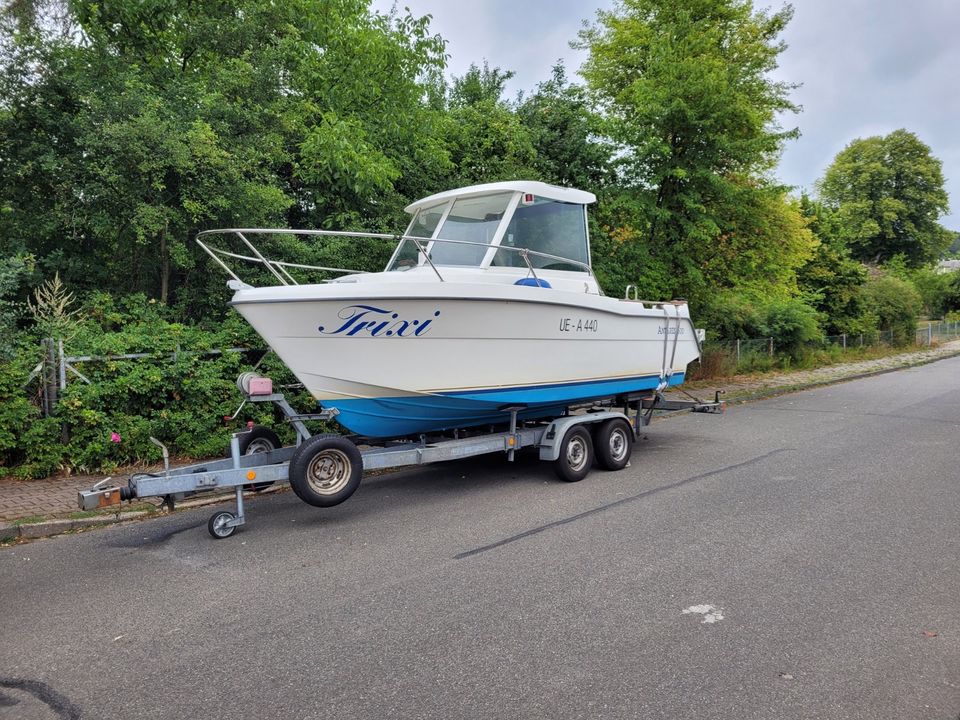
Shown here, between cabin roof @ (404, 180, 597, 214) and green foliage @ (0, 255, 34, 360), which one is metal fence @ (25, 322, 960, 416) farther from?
cabin roof @ (404, 180, 597, 214)

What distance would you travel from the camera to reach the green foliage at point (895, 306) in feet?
99.2

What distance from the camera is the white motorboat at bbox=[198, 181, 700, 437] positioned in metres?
5.91

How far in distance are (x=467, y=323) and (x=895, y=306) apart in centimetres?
3072

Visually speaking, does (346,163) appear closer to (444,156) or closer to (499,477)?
(444,156)

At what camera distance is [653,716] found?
120 inches

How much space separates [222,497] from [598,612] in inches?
166

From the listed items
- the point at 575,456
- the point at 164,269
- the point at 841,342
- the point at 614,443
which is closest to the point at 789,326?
the point at 841,342

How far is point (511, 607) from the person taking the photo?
4203 millimetres

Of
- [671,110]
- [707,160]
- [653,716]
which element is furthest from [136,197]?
[707,160]

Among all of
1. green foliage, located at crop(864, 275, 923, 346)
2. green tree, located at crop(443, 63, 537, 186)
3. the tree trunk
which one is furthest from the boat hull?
green foliage, located at crop(864, 275, 923, 346)

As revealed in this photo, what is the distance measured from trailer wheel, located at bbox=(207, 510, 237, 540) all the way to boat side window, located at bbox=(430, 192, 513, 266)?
3286 millimetres

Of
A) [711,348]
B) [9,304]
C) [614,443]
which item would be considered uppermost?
[9,304]

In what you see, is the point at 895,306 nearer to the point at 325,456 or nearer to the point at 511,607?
the point at 325,456

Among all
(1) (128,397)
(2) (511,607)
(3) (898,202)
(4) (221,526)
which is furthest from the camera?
(3) (898,202)
